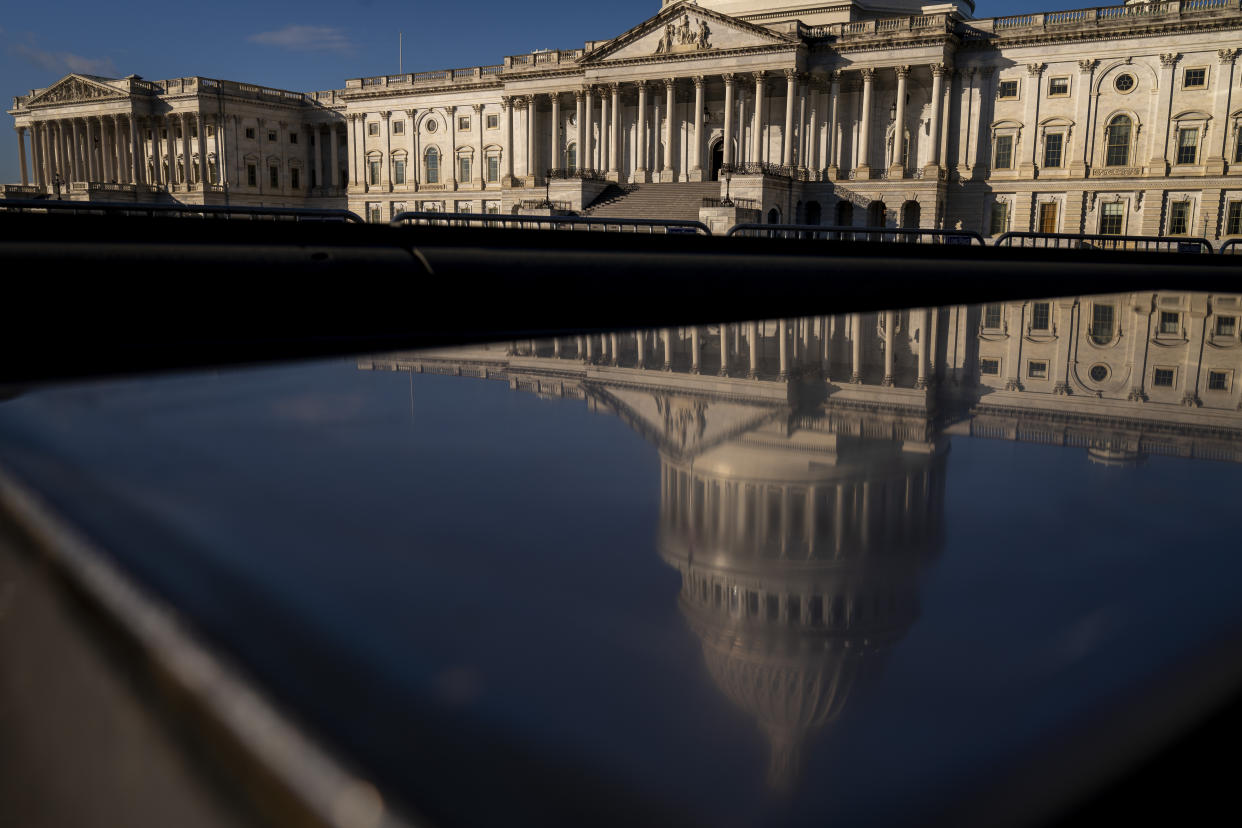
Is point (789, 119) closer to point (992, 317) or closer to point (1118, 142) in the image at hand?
point (1118, 142)

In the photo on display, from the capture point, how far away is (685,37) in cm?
4231

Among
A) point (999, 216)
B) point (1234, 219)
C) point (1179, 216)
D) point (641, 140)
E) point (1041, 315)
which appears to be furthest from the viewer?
point (641, 140)

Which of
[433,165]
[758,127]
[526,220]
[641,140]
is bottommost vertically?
[526,220]

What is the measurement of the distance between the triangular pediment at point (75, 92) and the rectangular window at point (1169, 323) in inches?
2721

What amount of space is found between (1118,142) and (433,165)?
37484 millimetres

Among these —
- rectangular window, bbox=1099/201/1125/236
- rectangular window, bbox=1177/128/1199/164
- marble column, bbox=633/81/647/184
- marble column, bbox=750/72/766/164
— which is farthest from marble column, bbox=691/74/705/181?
rectangular window, bbox=1177/128/1199/164

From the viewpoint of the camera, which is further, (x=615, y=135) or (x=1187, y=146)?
(x=615, y=135)

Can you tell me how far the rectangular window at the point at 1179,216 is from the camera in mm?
37312

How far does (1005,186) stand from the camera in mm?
39719

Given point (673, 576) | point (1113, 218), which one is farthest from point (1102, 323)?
point (1113, 218)

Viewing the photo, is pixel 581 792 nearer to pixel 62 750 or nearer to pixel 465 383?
pixel 62 750

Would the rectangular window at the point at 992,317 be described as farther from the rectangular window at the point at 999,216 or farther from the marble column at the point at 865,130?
the rectangular window at the point at 999,216

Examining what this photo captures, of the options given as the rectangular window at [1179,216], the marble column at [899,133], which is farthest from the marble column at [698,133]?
the rectangular window at [1179,216]

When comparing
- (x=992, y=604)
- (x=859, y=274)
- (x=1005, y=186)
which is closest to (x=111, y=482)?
(x=992, y=604)
